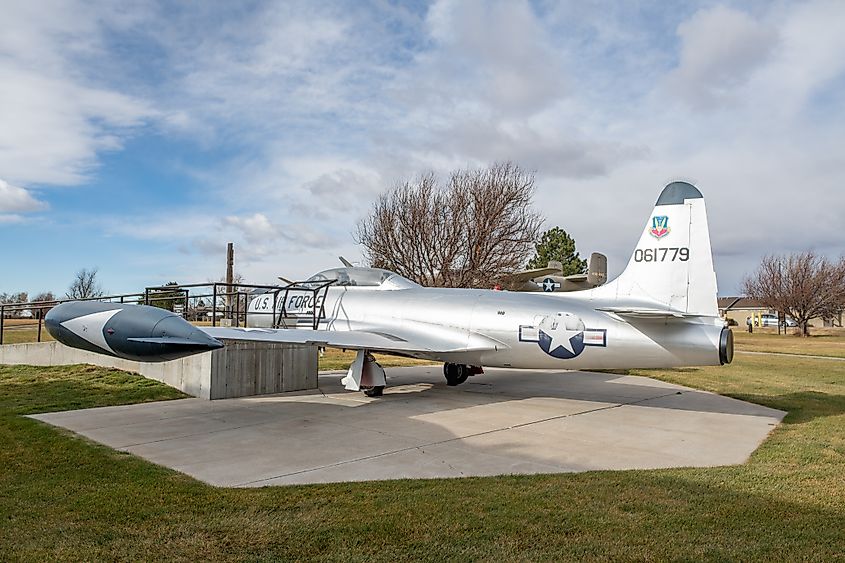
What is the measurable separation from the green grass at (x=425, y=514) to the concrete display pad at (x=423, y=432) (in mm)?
576

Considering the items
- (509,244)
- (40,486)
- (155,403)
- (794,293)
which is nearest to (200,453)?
(40,486)

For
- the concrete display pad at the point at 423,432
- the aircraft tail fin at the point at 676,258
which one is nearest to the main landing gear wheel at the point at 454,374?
the concrete display pad at the point at 423,432

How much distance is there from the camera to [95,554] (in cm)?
413

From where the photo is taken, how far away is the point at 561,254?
42781 millimetres

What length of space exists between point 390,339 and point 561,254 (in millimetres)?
32726

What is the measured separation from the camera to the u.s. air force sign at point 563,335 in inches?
405

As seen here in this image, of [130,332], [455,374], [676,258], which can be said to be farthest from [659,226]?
[130,332]

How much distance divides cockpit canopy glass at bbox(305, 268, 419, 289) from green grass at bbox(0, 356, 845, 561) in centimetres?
Answer: 683

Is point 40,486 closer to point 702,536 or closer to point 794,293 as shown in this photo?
point 702,536

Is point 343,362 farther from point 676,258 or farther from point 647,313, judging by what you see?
point 676,258

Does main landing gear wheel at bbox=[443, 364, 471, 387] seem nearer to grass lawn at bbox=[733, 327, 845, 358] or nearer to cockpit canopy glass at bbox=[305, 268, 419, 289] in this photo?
cockpit canopy glass at bbox=[305, 268, 419, 289]

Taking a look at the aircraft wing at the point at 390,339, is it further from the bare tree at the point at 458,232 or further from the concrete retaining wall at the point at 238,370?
the bare tree at the point at 458,232

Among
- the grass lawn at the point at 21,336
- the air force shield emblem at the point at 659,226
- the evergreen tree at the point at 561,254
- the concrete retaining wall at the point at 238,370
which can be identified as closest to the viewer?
the air force shield emblem at the point at 659,226

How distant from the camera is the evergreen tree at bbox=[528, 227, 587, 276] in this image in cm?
4256
